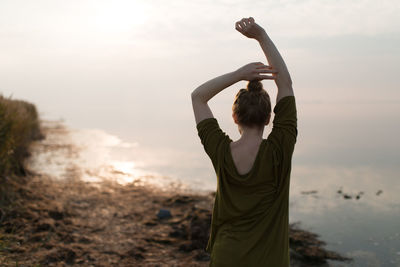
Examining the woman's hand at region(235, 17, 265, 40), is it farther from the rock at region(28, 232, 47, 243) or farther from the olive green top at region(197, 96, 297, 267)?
the rock at region(28, 232, 47, 243)

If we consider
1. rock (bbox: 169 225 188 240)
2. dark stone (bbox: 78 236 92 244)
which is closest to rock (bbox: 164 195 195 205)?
rock (bbox: 169 225 188 240)

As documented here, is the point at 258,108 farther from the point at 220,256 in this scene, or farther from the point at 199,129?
the point at 220,256

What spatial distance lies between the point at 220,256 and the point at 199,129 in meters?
0.82

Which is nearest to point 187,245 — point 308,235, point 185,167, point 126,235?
point 126,235

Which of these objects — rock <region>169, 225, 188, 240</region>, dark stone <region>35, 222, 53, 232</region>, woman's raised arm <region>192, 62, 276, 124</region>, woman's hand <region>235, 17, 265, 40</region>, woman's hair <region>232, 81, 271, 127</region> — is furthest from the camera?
rock <region>169, 225, 188, 240</region>

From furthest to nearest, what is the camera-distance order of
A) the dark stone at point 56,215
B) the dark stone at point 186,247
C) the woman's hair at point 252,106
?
1. the dark stone at point 56,215
2. the dark stone at point 186,247
3. the woman's hair at point 252,106

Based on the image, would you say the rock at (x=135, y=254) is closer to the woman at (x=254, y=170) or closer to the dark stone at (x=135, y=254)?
the dark stone at (x=135, y=254)

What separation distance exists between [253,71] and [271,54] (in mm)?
230

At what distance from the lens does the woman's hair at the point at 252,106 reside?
7.40 ft

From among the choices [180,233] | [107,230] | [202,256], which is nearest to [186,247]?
[202,256]

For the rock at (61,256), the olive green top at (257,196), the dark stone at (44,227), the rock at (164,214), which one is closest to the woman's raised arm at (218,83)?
the olive green top at (257,196)

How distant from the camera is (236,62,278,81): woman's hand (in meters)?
2.36

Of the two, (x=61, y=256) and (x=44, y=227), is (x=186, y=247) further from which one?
(x=44, y=227)

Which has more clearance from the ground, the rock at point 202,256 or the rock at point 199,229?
the rock at point 199,229
